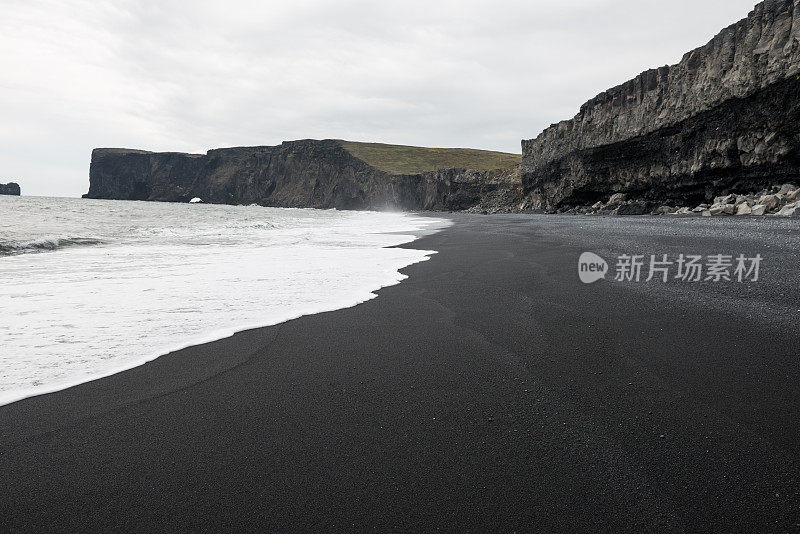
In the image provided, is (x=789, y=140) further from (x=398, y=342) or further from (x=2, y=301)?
(x=2, y=301)

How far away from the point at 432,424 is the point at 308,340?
1597 mm

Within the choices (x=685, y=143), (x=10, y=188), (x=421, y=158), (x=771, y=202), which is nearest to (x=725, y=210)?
(x=771, y=202)

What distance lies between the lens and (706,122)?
2288 centimetres

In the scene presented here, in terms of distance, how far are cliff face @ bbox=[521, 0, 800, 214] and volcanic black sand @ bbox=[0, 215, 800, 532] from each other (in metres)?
21.8

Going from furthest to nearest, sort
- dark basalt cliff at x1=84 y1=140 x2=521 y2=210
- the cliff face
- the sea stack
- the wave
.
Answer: the sea stack < dark basalt cliff at x1=84 y1=140 x2=521 y2=210 < the cliff face < the wave

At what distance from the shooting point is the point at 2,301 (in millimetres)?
4461

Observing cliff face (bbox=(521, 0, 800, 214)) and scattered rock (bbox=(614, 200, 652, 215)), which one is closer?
cliff face (bbox=(521, 0, 800, 214))

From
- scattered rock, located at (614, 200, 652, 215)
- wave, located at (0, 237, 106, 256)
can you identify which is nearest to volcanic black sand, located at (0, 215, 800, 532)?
wave, located at (0, 237, 106, 256)

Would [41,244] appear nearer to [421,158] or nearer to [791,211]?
[791,211]

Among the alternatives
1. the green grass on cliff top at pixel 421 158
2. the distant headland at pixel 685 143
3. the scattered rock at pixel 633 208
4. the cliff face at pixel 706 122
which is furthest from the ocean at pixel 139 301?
the green grass on cliff top at pixel 421 158

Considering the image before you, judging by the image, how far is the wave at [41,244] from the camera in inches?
380

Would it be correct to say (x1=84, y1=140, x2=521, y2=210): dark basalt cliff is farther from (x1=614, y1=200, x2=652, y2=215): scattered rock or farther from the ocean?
the ocean

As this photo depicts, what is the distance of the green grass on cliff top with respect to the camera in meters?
104

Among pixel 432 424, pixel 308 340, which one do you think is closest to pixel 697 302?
pixel 432 424
